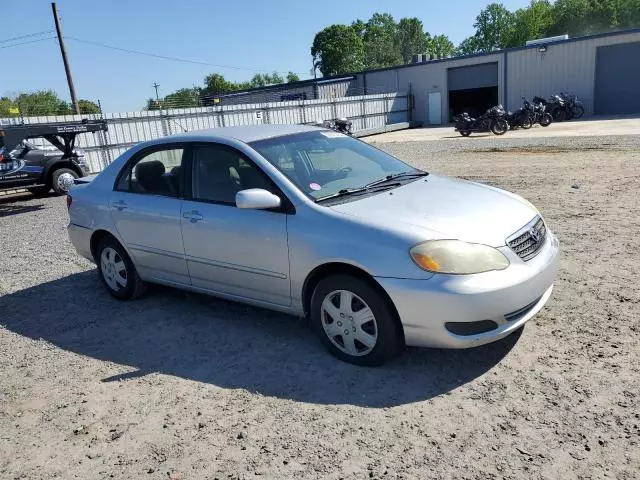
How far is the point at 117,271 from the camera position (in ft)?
17.1

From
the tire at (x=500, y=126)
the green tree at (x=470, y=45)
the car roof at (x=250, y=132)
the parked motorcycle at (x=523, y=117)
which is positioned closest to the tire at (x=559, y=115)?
the parked motorcycle at (x=523, y=117)

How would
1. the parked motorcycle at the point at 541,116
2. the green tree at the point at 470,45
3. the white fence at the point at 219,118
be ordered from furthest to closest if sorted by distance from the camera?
the green tree at the point at 470,45, the parked motorcycle at the point at 541,116, the white fence at the point at 219,118

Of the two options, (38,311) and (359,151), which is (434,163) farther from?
(38,311)

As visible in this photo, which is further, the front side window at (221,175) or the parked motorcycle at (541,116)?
the parked motorcycle at (541,116)

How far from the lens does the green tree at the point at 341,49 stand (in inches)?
3688

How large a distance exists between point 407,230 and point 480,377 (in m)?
1.04

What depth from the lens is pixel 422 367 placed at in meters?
3.48

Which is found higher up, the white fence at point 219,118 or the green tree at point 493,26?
the green tree at point 493,26

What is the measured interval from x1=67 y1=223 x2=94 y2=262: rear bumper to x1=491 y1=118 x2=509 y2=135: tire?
19.9 m

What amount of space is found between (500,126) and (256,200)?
20.8 metres

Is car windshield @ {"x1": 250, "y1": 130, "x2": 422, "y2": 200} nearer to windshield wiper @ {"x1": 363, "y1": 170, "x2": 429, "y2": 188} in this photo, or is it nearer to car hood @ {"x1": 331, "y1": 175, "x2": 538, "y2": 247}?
windshield wiper @ {"x1": 363, "y1": 170, "x2": 429, "y2": 188}

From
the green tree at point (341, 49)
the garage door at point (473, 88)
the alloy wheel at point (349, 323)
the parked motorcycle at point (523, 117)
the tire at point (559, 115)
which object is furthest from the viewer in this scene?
the green tree at point (341, 49)

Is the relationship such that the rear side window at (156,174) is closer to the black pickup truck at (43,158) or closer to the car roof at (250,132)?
the car roof at (250,132)

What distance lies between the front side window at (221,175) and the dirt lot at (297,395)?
1.11 meters
